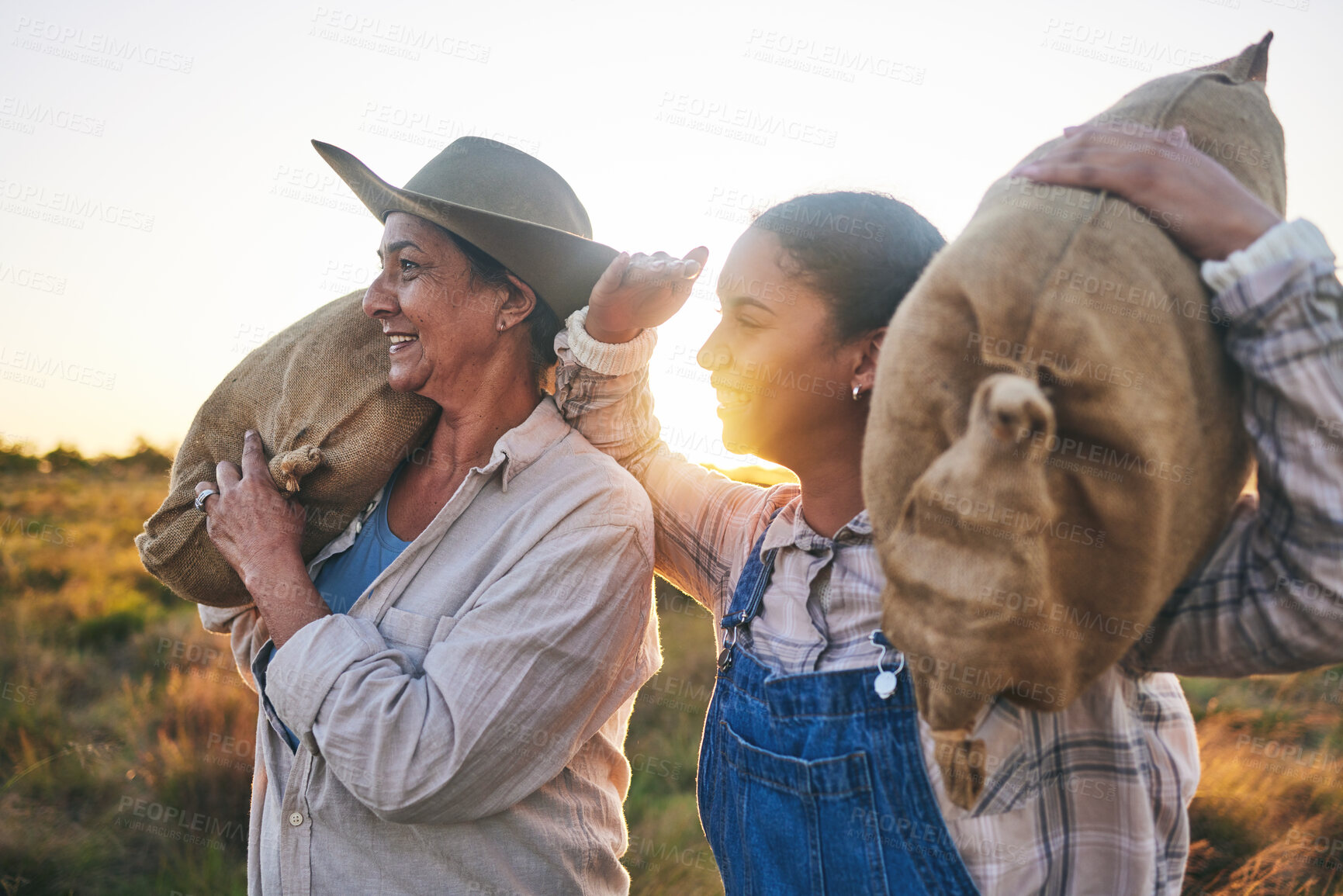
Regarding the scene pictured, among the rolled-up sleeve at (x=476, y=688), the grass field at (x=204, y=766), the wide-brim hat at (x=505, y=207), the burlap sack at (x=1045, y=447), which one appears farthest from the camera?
the grass field at (x=204, y=766)

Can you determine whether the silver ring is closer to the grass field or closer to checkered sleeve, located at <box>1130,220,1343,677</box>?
checkered sleeve, located at <box>1130,220,1343,677</box>

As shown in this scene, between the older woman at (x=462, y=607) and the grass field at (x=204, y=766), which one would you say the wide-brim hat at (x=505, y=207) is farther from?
the grass field at (x=204, y=766)

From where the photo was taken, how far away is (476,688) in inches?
73.1

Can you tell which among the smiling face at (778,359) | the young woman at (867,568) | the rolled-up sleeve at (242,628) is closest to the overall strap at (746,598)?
the young woman at (867,568)

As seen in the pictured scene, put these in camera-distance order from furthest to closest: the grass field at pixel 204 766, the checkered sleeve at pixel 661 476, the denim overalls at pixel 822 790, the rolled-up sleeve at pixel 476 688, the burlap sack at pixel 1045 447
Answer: the grass field at pixel 204 766 → the checkered sleeve at pixel 661 476 → the rolled-up sleeve at pixel 476 688 → the denim overalls at pixel 822 790 → the burlap sack at pixel 1045 447

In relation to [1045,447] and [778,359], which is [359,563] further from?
[1045,447]

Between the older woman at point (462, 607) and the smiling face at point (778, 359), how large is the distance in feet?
1.50

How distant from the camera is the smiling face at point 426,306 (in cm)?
238

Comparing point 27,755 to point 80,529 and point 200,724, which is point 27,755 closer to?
point 200,724

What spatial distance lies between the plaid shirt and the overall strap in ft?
0.08

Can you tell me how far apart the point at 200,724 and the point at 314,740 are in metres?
4.09

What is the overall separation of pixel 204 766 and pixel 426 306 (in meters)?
3.77

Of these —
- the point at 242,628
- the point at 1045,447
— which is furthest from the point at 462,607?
the point at 1045,447

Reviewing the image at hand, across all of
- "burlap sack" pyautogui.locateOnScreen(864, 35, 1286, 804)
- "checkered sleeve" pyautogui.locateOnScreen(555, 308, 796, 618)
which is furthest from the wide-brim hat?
"burlap sack" pyautogui.locateOnScreen(864, 35, 1286, 804)
